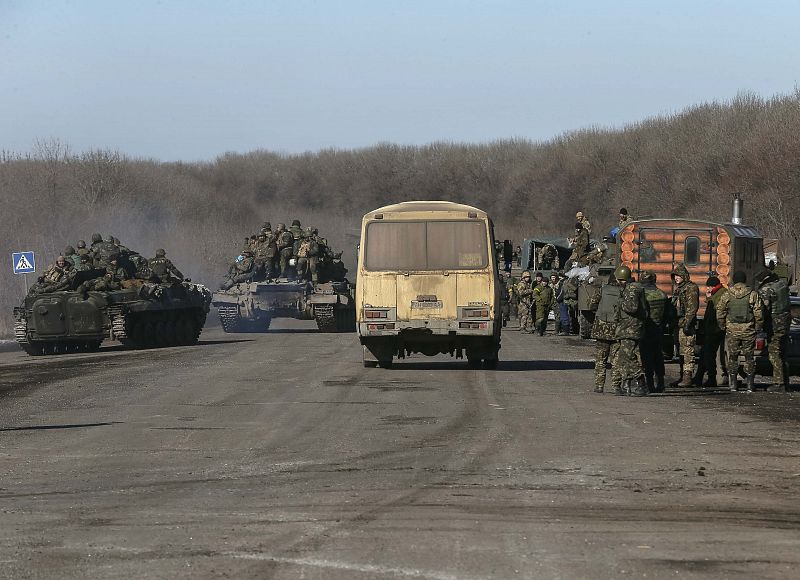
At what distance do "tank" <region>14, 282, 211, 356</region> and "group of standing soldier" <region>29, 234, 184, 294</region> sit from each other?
1.28 ft

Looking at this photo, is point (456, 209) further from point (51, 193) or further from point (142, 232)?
point (142, 232)

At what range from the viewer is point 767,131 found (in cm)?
7225

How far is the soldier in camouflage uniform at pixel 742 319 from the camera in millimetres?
18406

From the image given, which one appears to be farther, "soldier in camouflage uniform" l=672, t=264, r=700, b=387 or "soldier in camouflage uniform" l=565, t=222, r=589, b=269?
"soldier in camouflage uniform" l=565, t=222, r=589, b=269

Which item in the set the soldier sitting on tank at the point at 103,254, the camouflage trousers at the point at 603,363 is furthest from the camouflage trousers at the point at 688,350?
the soldier sitting on tank at the point at 103,254

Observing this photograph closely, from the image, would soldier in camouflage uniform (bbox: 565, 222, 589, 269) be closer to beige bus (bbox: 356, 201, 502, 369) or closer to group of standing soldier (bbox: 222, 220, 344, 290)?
group of standing soldier (bbox: 222, 220, 344, 290)

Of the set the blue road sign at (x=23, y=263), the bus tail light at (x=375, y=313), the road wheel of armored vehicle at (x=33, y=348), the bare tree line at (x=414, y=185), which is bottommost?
the road wheel of armored vehicle at (x=33, y=348)

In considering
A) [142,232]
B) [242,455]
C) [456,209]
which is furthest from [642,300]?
[142,232]

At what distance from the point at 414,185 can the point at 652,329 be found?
294 feet

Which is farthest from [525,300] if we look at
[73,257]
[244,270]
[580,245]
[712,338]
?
[712,338]

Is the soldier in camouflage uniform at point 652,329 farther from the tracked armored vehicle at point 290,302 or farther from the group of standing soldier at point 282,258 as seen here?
the group of standing soldier at point 282,258

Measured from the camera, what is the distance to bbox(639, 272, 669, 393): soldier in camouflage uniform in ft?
60.1

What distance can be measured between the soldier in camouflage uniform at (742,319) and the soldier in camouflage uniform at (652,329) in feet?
2.60

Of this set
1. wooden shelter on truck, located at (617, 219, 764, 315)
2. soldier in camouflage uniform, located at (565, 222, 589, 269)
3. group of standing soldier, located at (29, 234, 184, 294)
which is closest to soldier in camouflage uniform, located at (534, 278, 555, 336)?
soldier in camouflage uniform, located at (565, 222, 589, 269)
